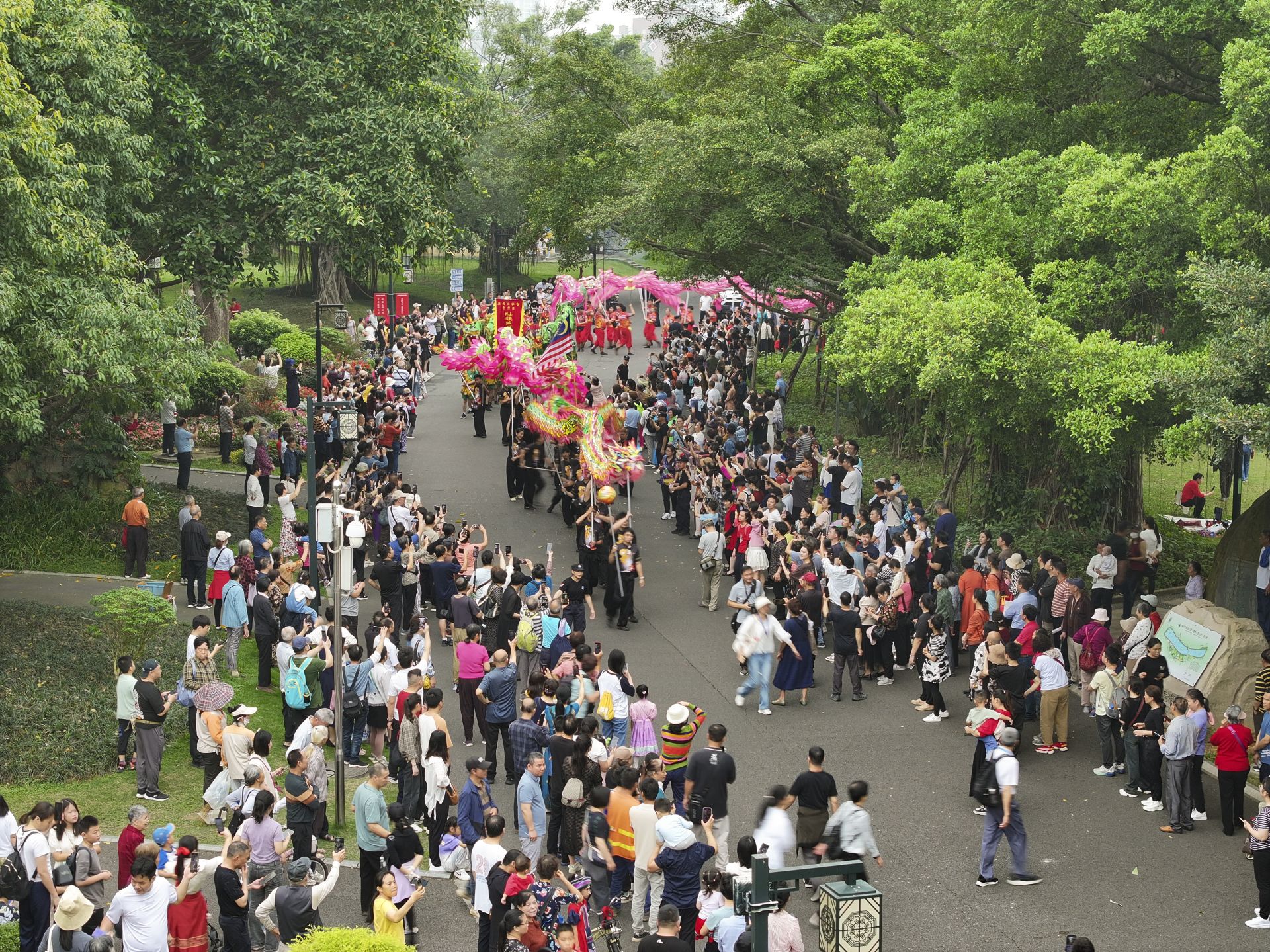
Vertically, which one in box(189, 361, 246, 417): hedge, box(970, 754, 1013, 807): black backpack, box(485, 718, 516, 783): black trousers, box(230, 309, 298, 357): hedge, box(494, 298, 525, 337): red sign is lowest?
box(485, 718, 516, 783): black trousers

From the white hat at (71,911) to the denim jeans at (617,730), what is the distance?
205 inches

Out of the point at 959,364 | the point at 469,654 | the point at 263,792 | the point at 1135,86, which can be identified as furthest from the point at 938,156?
the point at 263,792

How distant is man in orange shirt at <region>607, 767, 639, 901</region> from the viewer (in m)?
10.8

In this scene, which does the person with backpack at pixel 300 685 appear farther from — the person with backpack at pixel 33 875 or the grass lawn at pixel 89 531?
the grass lawn at pixel 89 531

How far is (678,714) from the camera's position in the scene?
12.1m

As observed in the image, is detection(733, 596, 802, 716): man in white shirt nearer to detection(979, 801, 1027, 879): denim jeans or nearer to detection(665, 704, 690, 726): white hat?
detection(665, 704, 690, 726): white hat

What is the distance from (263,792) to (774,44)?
2834 cm

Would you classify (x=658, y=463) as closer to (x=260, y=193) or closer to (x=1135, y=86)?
(x=260, y=193)

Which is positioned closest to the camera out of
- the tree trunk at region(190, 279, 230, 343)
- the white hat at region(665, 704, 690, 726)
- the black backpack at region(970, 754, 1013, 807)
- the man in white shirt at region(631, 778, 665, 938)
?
the man in white shirt at region(631, 778, 665, 938)

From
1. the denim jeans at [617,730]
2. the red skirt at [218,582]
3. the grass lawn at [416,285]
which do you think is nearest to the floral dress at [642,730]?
the denim jeans at [617,730]

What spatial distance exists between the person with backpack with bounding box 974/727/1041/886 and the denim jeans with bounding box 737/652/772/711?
3924mm

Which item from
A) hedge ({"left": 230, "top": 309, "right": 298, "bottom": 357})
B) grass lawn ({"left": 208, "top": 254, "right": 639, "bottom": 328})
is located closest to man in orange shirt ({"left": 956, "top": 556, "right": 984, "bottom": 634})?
hedge ({"left": 230, "top": 309, "right": 298, "bottom": 357})

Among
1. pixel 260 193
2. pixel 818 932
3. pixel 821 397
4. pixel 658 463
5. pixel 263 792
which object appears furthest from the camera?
pixel 821 397

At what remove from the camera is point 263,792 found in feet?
33.3
